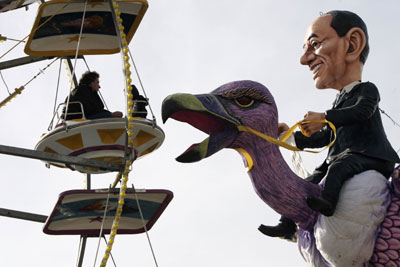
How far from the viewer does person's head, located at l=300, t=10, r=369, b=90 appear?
22.9 ft

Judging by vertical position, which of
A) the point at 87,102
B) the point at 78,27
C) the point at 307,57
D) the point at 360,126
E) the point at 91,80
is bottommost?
the point at 360,126

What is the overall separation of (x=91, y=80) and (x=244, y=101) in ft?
14.1

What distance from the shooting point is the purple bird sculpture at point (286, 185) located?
6.23 m

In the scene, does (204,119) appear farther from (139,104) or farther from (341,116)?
(139,104)

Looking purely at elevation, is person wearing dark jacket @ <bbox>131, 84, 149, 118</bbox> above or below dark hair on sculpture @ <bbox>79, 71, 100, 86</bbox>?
below

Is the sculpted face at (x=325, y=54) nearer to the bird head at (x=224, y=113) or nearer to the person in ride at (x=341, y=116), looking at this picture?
the person in ride at (x=341, y=116)

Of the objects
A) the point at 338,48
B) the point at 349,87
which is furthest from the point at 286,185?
the point at 338,48

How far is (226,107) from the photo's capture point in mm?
6426

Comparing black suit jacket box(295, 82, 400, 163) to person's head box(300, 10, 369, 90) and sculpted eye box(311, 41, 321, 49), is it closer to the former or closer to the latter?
person's head box(300, 10, 369, 90)

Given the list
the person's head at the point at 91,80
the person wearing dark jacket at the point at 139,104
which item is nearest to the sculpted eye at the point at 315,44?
the person wearing dark jacket at the point at 139,104

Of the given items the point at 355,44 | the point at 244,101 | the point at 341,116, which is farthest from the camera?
the point at 355,44

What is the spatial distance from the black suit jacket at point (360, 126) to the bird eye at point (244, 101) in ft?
1.94

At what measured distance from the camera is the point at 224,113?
6.36 m

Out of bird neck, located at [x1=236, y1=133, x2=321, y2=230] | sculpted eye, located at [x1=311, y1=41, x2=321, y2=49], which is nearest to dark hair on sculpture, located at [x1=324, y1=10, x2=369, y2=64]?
sculpted eye, located at [x1=311, y1=41, x2=321, y2=49]
